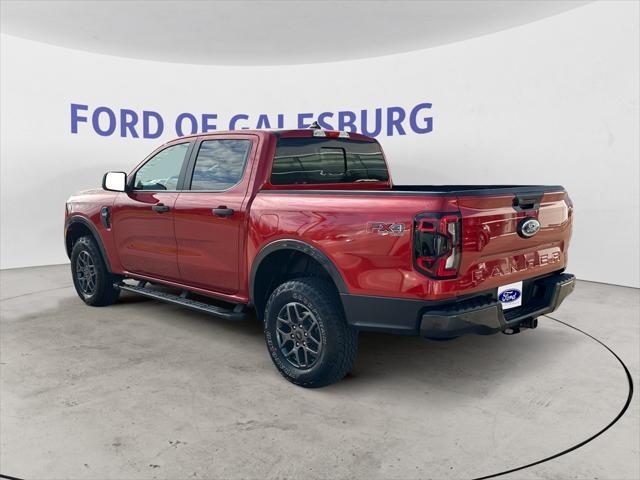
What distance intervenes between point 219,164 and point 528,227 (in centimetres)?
214

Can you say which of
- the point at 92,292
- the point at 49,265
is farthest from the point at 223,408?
the point at 49,265

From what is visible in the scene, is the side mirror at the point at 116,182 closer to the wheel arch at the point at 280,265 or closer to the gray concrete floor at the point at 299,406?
the gray concrete floor at the point at 299,406

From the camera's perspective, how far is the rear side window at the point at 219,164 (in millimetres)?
3584

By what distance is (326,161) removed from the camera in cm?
375

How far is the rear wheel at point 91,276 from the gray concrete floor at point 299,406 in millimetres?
521

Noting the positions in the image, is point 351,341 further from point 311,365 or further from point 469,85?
point 469,85

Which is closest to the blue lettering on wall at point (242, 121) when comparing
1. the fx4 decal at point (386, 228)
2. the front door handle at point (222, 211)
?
the front door handle at point (222, 211)

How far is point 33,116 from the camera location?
23.7ft

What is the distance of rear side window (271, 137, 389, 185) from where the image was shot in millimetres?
3525

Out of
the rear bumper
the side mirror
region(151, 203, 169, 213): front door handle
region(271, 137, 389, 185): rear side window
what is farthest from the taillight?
the side mirror

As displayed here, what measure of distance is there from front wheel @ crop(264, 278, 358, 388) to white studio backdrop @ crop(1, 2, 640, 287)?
453 centimetres

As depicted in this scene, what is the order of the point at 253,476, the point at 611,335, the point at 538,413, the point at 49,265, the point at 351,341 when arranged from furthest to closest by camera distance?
the point at 49,265 → the point at 611,335 → the point at 351,341 → the point at 538,413 → the point at 253,476

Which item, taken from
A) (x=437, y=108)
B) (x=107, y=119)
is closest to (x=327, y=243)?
(x=437, y=108)

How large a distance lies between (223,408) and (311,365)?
0.56 m
